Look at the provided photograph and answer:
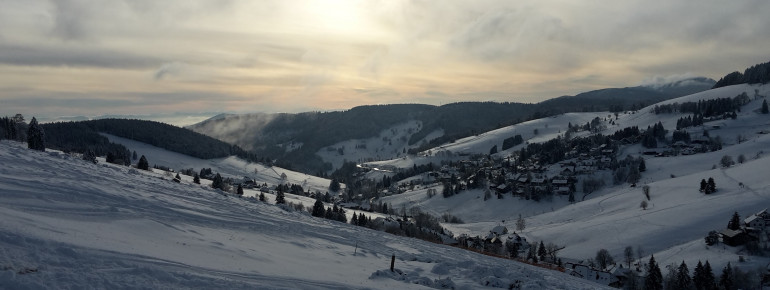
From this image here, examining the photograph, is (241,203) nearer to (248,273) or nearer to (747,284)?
(248,273)

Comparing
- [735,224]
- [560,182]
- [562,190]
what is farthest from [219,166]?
[735,224]

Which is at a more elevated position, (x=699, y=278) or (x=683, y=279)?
(x=699, y=278)

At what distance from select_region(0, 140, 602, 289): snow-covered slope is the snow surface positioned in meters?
46.2

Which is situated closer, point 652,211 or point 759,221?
point 759,221

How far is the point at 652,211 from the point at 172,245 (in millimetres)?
82299

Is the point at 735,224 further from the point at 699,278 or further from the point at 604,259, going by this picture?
the point at 699,278

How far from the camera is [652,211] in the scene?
80000 millimetres

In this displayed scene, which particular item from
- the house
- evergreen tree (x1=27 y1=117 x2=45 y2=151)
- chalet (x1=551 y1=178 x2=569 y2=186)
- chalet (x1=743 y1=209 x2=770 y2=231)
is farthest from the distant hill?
chalet (x1=743 y1=209 x2=770 y2=231)

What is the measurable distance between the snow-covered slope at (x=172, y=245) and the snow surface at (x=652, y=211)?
46215 mm

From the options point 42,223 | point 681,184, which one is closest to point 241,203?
point 42,223

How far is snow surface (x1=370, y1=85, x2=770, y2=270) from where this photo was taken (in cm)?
6556

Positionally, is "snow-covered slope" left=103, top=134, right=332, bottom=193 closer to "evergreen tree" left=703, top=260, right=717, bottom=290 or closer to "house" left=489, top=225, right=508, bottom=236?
"house" left=489, top=225, right=508, bottom=236

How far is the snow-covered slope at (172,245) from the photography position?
1378cm

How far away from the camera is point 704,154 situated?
5054 inches
